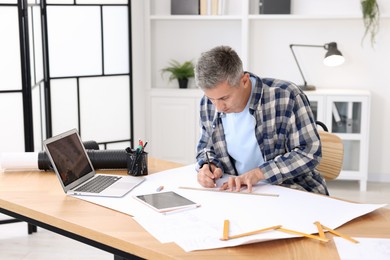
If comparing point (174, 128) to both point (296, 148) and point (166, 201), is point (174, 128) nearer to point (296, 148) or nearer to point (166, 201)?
point (296, 148)

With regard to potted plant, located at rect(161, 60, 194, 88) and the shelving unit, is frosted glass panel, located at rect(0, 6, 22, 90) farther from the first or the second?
potted plant, located at rect(161, 60, 194, 88)

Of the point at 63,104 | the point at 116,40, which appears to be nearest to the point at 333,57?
the point at 116,40

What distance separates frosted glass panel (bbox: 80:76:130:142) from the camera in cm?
520

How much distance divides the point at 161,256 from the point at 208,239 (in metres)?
0.17

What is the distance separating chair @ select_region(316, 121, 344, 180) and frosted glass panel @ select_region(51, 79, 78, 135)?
2.58 m

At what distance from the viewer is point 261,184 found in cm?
263

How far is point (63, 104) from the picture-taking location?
4973 millimetres

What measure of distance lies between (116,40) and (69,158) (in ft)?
9.30

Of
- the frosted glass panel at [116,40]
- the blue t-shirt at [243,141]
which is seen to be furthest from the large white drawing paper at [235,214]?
the frosted glass panel at [116,40]

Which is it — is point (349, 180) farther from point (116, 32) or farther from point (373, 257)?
point (373, 257)

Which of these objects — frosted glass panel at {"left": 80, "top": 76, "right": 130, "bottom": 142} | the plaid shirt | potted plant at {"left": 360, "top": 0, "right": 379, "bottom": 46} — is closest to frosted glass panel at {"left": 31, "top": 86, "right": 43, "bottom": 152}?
frosted glass panel at {"left": 80, "top": 76, "right": 130, "bottom": 142}

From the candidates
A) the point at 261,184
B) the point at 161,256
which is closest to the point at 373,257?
the point at 161,256

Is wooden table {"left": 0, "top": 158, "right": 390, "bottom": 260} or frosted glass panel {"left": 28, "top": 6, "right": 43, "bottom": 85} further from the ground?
frosted glass panel {"left": 28, "top": 6, "right": 43, "bottom": 85}

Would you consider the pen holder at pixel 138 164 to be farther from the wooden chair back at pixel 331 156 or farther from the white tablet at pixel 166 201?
the wooden chair back at pixel 331 156
